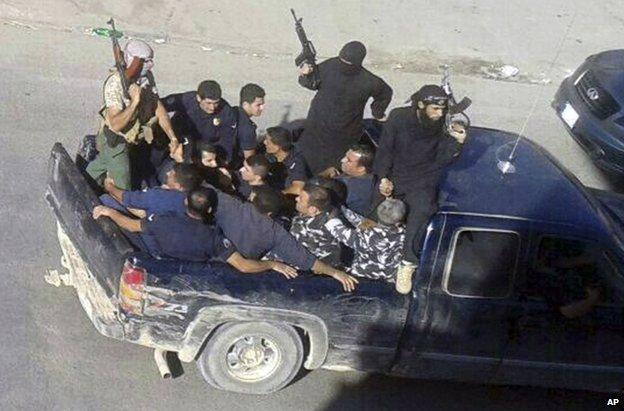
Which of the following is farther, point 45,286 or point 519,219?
point 45,286

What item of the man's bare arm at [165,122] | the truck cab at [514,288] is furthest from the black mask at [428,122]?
the man's bare arm at [165,122]

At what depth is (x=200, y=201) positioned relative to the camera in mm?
5910

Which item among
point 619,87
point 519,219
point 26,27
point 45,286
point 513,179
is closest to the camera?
point 519,219

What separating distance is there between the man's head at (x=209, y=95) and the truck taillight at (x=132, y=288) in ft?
6.59

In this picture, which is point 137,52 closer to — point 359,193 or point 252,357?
point 359,193

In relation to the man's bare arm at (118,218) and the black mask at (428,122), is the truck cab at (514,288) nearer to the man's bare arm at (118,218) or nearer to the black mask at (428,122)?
the black mask at (428,122)

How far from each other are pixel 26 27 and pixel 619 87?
23.7 feet

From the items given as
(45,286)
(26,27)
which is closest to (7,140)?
(45,286)

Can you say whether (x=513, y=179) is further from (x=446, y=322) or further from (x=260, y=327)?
(x=260, y=327)

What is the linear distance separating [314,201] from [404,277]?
811 millimetres

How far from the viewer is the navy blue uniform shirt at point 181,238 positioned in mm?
5930

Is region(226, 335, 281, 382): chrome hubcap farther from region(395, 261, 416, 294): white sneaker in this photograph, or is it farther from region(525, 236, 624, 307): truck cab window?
region(525, 236, 624, 307): truck cab window

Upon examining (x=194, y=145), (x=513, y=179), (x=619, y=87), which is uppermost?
(x=619, y=87)

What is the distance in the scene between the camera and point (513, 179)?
6.38 meters
